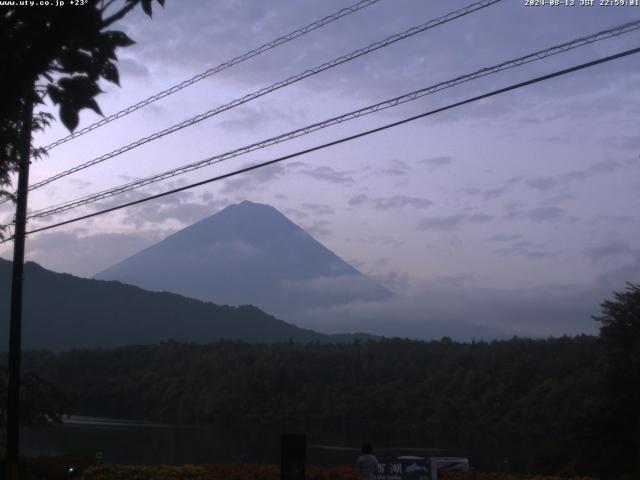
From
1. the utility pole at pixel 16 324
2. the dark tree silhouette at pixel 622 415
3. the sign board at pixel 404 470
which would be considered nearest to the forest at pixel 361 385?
the dark tree silhouette at pixel 622 415

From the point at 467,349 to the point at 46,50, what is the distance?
99036 mm

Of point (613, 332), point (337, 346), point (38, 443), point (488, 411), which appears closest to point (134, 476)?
point (613, 332)

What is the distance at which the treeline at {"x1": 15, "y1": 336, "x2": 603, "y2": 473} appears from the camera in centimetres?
7731

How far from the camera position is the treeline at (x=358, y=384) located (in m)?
77.3

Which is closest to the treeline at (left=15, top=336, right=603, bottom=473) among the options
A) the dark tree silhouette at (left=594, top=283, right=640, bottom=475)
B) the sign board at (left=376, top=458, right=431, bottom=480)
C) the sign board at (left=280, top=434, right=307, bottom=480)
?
the dark tree silhouette at (left=594, top=283, right=640, bottom=475)

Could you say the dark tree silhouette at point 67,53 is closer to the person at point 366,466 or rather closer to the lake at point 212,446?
the person at point 366,466

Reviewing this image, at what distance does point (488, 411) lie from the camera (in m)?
80.8

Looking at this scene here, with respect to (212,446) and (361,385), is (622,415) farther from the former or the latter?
(361,385)

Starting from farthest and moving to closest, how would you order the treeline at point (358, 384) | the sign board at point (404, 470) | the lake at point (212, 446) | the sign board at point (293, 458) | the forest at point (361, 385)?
the treeline at point (358, 384) < the forest at point (361, 385) < the lake at point (212, 446) < the sign board at point (404, 470) < the sign board at point (293, 458)

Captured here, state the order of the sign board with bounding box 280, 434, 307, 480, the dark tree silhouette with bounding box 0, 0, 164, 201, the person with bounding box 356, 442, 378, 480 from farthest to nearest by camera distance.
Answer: the person with bounding box 356, 442, 378, 480 → the sign board with bounding box 280, 434, 307, 480 → the dark tree silhouette with bounding box 0, 0, 164, 201

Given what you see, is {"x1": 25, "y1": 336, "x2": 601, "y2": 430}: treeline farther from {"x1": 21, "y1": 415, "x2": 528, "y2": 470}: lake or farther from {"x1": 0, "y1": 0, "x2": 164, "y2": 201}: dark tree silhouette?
{"x1": 0, "y1": 0, "x2": 164, "y2": 201}: dark tree silhouette

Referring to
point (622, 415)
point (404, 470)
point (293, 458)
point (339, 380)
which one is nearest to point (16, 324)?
point (293, 458)

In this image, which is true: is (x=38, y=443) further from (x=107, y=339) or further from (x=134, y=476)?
(x=107, y=339)

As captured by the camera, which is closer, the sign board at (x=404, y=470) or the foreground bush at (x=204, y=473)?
the sign board at (x=404, y=470)
